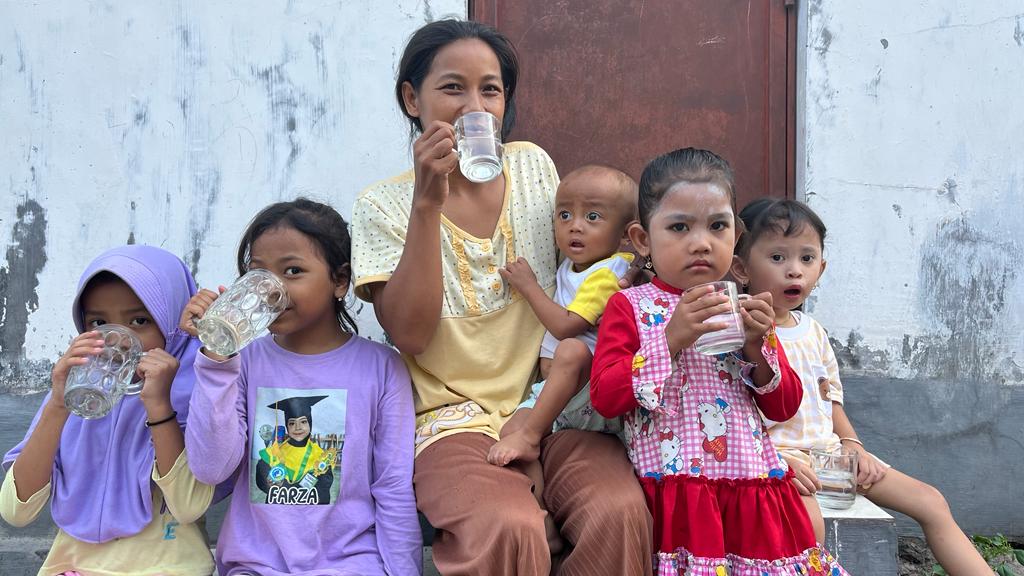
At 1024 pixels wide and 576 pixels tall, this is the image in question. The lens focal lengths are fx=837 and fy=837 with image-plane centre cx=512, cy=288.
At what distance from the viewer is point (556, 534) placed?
2088mm

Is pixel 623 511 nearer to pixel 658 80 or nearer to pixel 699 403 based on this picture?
pixel 699 403

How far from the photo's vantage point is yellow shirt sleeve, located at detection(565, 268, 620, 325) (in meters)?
2.30

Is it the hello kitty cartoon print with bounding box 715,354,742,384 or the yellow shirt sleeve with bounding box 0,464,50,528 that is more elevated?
the hello kitty cartoon print with bounding box 715,354,742,384

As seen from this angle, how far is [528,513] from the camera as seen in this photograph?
193 centimetres

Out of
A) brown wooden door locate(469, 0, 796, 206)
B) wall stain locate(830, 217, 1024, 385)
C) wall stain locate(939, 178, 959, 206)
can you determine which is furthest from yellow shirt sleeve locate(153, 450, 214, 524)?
wall stain locate(939, 178, 959, 206)

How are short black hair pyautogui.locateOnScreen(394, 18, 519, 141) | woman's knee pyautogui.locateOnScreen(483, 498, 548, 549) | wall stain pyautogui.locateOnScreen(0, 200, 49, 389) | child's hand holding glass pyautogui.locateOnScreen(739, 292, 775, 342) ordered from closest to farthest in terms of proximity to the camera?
woman's knee pyautogui.locateOnScreen(483, 498, 548, 549)
child's hand holding glass pyautogui.locateOnScreen(739, 292, 775, 342)
short black hair pyautogui.locateOnScreen(394, 18, 519, 141)
wall stain pyautogui.locateOnScreen(0, 200, 49, 389)

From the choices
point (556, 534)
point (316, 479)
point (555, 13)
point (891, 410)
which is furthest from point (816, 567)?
point (555, 13)

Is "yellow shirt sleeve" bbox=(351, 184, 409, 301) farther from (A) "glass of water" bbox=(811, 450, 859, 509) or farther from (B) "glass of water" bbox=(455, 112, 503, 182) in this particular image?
(A) "glass of water" bbox=(811, 450, 859, 509)

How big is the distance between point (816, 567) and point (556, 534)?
636 mm

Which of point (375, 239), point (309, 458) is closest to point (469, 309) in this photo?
point (375, 239)

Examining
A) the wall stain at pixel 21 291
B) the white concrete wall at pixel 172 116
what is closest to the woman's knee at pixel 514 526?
the white concrete wall at pixel 172 116

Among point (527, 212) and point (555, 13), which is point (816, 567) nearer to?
point (527, 212)

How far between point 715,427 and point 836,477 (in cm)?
57

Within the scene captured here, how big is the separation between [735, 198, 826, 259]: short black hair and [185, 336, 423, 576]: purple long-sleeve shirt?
1.14 metres
